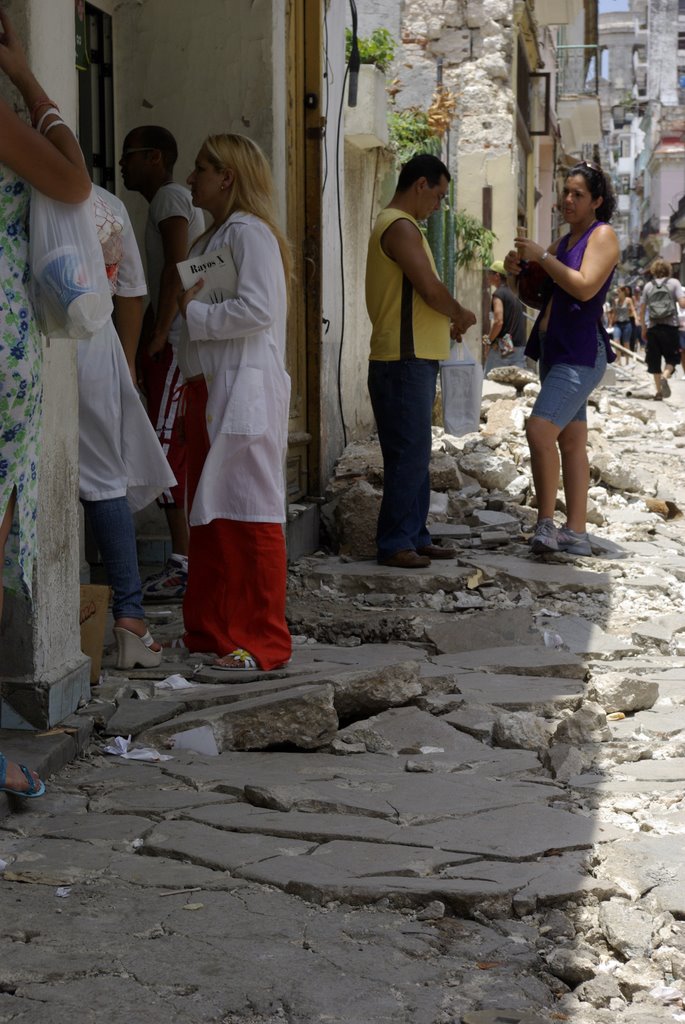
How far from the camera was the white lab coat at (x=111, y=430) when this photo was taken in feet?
15.1

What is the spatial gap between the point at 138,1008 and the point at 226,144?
3115 millimetres

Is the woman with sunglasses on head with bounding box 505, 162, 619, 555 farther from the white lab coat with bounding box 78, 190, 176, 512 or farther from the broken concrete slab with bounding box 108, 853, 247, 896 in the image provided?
the broken concrete slab with bounding box 108, 853, 247, 896

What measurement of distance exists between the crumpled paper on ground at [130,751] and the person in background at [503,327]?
983 centimetres

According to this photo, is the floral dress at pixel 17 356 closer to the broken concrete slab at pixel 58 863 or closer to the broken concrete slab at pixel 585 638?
the broken concrete slab at pixel 58 863

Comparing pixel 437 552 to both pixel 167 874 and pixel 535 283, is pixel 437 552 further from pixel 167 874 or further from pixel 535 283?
pixel 167 874

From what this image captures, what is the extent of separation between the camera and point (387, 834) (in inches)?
131

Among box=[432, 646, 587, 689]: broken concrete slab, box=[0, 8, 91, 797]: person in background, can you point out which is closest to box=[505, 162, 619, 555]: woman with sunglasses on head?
box=[432, 646, 587, 689]: broken concrete slab

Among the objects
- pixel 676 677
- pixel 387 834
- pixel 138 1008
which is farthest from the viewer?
pixel 676 677

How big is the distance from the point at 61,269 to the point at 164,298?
2702 millimetres

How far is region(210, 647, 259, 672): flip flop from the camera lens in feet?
15.5

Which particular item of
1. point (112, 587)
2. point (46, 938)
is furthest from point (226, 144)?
point (46, 938)

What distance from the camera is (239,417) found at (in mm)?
4730

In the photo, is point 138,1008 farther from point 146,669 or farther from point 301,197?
point 301,197

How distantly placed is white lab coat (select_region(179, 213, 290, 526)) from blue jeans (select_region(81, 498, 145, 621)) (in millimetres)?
267
